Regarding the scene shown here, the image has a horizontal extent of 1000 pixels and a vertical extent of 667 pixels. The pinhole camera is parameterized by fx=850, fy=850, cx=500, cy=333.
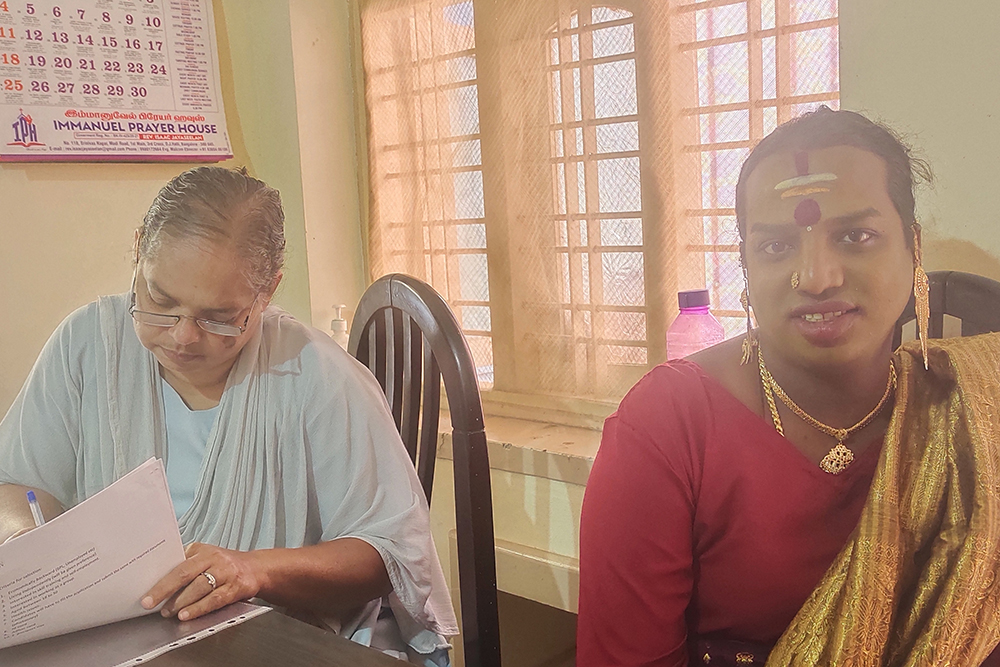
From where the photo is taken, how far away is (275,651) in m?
0.73

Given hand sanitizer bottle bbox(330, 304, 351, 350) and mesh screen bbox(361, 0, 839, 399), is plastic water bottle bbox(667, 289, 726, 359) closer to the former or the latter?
mesh screen bbox(361, 0, 839, 399)

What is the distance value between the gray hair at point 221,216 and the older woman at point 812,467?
461mm

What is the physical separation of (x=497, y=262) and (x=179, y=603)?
896mm

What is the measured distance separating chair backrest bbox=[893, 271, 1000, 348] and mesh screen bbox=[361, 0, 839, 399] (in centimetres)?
20

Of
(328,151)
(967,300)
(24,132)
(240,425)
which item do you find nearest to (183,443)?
(240,425)

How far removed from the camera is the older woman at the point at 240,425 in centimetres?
97

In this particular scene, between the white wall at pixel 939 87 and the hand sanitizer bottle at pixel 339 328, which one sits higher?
the white wall at pixel 939 87

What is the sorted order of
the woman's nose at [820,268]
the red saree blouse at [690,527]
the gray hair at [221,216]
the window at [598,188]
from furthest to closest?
the window at [598,188]
the gray hair at [221,216]
the red saree blouse at [690,527]
the woman's nose at [820,268]

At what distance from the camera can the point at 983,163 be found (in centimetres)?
81

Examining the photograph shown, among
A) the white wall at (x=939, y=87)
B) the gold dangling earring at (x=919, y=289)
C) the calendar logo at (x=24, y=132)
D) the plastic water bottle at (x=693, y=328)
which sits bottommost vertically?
the plastic water bottle at (x=693, y=328)

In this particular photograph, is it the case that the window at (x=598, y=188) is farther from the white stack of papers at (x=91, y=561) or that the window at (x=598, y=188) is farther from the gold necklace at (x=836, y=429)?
the white stack of papers at (x=91, y=561)

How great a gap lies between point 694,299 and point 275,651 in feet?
1.97

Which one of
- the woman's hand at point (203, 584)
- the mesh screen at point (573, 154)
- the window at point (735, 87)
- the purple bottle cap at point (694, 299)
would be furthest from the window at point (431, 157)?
the woman's hand at point (203, 584)

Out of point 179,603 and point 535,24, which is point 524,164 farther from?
point 179,603
